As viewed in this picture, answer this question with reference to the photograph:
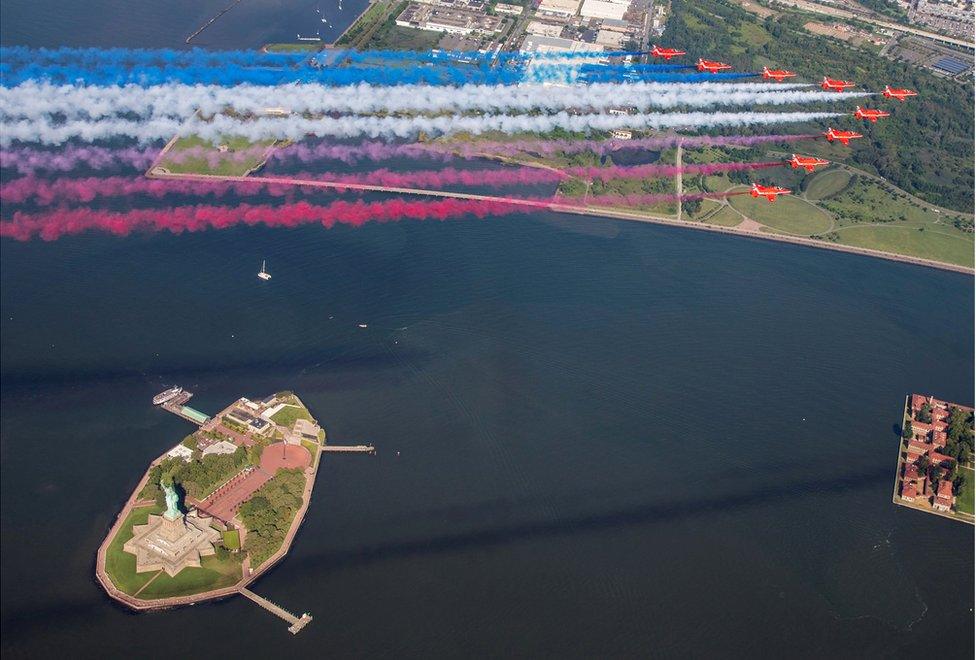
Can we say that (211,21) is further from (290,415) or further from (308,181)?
(290,415)

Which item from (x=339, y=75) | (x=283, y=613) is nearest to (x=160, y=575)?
(x=283, y=613)

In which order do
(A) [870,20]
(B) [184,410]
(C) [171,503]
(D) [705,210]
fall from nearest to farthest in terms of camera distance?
(C) [171,503], (B) [184,410], (D) [705,210], (A) [870,20]

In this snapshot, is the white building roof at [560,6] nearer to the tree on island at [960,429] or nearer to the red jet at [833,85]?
the red jet at [833,85]

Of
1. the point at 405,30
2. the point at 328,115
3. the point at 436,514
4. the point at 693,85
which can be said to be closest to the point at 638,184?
the point at 693,85

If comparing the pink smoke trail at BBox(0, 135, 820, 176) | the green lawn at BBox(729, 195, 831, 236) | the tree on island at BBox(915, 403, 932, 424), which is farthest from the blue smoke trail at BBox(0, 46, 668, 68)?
the tree on island at BBox(915, 403, 932, 424)

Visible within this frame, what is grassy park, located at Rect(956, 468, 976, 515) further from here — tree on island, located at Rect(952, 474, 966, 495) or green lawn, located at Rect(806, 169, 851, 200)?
green lawn, located at Rect(806, 169, 851, 200)

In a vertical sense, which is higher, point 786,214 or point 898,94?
point 898,94
